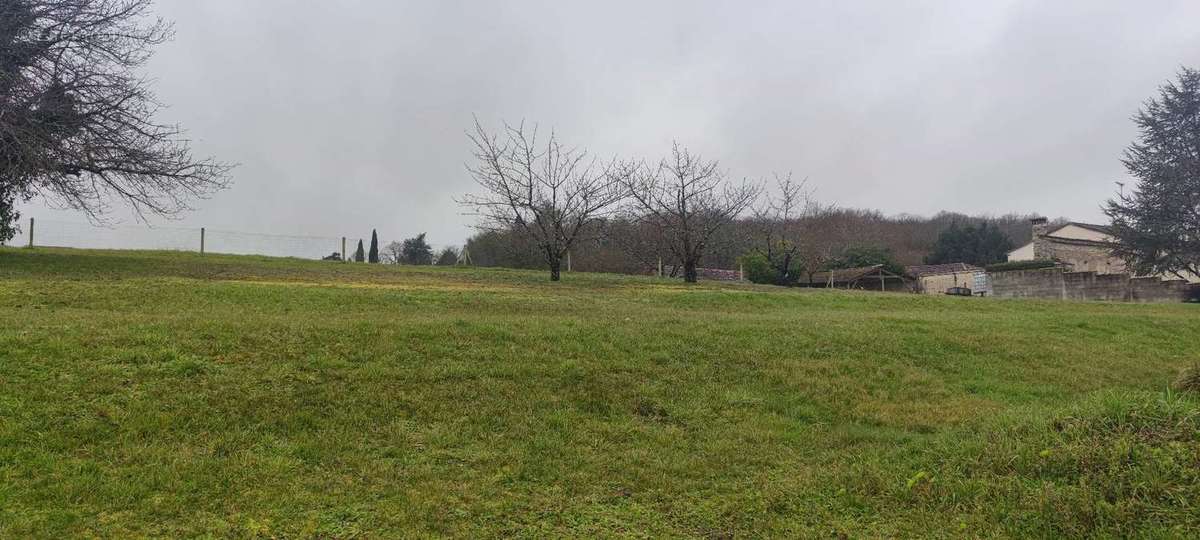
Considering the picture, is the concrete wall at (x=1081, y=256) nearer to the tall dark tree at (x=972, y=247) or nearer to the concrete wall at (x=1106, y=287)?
the tall dark tree at (x=972, y=247)

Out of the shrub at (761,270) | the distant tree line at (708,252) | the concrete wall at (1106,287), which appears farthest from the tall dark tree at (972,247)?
the concrete wall at (1106,287)

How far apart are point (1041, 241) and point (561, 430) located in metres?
46.9

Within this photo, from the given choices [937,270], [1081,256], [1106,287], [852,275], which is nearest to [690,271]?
[1106,287]

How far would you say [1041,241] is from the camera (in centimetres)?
4334

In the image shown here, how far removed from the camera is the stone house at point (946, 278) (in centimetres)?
3534

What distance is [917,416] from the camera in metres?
6.35

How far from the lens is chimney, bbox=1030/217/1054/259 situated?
4309cm

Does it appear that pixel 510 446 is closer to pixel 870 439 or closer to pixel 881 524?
pixel 881 524

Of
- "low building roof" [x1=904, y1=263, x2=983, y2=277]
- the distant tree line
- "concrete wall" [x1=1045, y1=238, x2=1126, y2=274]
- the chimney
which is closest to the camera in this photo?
the distant tree line

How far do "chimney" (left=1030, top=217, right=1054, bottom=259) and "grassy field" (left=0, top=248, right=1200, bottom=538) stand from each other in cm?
3880

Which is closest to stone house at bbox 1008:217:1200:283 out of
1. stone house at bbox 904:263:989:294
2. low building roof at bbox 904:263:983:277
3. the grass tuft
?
low building roof at bbox 904:263:983:277

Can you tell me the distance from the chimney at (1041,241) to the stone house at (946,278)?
5.02m

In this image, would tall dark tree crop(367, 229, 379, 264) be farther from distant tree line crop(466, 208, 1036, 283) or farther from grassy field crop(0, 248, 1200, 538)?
grassy field crop(0, 248, 1200, 538)

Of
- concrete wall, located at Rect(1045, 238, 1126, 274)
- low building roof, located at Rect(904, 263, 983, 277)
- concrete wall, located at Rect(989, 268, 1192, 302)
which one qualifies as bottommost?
concrete wall, located at Rect(989, 268, 1192, 302)
